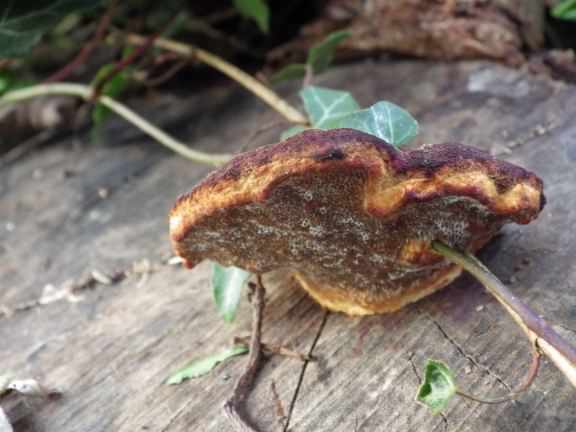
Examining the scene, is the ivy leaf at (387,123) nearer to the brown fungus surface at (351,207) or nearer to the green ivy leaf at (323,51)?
the brown fungus surface at (351,207)

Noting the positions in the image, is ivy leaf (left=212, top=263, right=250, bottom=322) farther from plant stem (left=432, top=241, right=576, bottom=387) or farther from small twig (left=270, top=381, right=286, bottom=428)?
plant stem (left=432, top=241, right=576, bottom=387)

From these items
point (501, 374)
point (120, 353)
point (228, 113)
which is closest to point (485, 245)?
point (501, 374)

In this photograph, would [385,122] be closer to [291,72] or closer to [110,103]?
[291,72]

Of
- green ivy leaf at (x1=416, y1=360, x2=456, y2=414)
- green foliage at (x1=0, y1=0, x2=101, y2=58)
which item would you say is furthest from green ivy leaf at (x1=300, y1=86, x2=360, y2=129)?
green foliage at (x1=0, y1=0, x2=101, y2=58)

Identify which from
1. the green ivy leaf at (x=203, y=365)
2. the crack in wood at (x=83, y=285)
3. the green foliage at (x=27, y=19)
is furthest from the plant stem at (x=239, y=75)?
the green ivy leaf at (x=203, y=365)

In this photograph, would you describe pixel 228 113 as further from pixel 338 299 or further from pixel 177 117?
pixel 338 299

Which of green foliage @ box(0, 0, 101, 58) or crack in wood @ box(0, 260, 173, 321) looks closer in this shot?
crack in wood @ box(0, 260, 173, 321)
